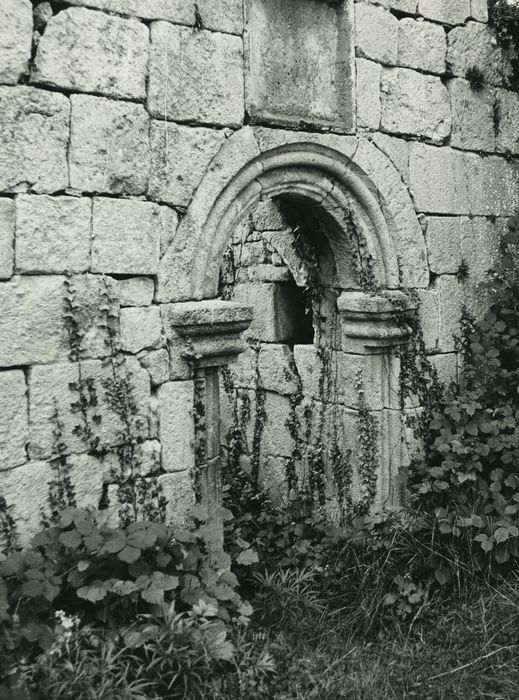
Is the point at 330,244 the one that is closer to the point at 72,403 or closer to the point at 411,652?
the point at 72,403

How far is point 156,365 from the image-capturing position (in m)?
3.94

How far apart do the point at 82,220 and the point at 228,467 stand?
10.0 feet

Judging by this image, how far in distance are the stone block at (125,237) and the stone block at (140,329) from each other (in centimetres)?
20

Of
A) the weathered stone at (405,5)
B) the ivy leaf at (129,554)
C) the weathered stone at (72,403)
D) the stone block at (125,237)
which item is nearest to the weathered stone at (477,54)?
the weathered stone at (405,5)

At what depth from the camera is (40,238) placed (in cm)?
352

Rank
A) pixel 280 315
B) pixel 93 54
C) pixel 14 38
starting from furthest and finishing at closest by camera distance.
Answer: pixel 280 315, pixel 93 54, pixel 14 38

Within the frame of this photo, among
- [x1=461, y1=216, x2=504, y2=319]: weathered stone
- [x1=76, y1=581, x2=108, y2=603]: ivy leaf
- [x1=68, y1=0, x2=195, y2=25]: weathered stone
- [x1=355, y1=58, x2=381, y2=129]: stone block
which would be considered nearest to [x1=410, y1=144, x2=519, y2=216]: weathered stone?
[x1=461, y1=216, x2=504, y2=319]: weathered stone

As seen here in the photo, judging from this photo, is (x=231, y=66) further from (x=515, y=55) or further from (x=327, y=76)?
(x=515, y=55)

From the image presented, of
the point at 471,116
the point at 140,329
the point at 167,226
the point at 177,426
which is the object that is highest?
the point at 471,116

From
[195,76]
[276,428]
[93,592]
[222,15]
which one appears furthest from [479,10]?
[93,592]

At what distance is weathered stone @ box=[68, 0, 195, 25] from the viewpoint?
3.67 meters

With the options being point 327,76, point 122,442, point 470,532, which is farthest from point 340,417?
point 327,76

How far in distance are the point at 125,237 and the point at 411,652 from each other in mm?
2553

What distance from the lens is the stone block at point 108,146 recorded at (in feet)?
11.8
